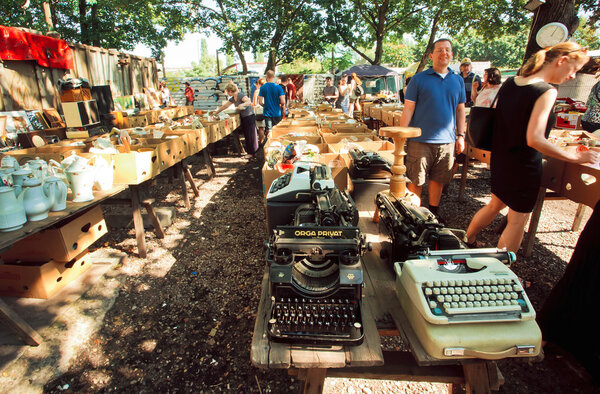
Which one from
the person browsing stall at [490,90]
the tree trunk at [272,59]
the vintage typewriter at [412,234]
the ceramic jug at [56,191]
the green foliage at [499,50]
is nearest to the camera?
the vintage typewriter at [412,234]

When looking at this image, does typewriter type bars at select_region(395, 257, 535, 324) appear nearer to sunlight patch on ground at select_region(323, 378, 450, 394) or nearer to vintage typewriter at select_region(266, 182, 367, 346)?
vintage typewriter at select_region(266, 182, 367, 346)

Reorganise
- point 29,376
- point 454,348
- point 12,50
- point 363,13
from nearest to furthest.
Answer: point 454,348 → point 29,376 → point 12,50 → point 363,13

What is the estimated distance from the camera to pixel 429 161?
11.1 feet

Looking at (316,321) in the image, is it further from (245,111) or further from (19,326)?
(245,111)

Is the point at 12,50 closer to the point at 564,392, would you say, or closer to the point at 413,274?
the point at 413,274

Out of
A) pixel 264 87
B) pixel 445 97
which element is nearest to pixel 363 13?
pixel 264 87

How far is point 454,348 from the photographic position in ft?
3.78

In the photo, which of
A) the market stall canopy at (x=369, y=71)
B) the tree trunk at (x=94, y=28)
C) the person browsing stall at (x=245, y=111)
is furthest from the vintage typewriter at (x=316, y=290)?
the tree trunk at (x=94, y=28)

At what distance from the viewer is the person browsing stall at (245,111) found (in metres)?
7.31

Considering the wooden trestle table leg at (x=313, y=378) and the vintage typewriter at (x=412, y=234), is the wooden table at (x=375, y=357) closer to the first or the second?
the wooden trestle table leg at (x=313, y=378)

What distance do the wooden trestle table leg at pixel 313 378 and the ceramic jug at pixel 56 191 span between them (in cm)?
219

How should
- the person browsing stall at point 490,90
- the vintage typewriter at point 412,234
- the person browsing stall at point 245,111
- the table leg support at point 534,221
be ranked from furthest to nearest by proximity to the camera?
1. the person browsing stall at point 245,111
2. the person browsing stall at point 490,90
3. the table leg support at point 534,221
4. the vintage typewriter at point 412,234

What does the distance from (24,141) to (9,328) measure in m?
3.83

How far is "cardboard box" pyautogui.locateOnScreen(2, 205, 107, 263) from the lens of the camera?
9.08 feet
